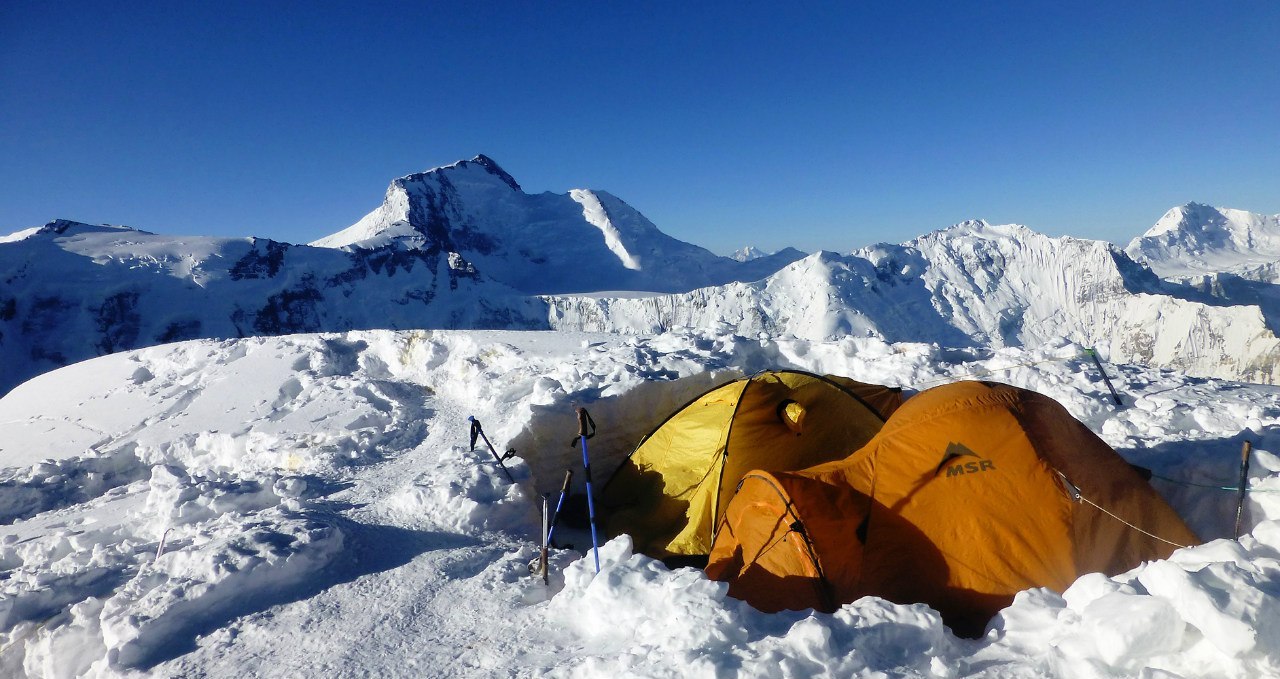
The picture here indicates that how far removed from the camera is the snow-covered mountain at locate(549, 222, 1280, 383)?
302 feet

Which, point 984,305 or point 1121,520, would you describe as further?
point 984,305

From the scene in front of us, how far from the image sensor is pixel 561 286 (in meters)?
131

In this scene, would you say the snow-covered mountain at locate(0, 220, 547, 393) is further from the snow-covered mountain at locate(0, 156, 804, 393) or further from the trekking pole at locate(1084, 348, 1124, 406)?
the trekking pole at locate(1084, 348, 1124, 406)

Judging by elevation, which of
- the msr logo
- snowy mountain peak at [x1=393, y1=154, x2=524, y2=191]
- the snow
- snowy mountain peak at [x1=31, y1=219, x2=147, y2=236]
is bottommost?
the snow

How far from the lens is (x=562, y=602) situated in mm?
4156

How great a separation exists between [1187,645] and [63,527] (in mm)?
10485

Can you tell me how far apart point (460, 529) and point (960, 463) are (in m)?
4.90

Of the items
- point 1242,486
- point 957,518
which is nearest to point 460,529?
point 957,518

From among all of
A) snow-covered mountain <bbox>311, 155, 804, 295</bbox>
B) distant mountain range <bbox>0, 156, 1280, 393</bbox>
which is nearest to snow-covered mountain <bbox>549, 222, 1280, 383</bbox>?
distant mountain range <bbox>0, 156, 1280, 393</bbox>

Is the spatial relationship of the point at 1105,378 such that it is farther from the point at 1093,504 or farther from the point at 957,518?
the point at 957,518

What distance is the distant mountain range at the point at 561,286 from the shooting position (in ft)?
239

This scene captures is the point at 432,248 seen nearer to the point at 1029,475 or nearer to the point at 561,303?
the point at 561,303

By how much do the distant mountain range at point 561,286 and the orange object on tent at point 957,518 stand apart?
766 cm

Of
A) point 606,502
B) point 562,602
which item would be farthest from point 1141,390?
point 562,602
